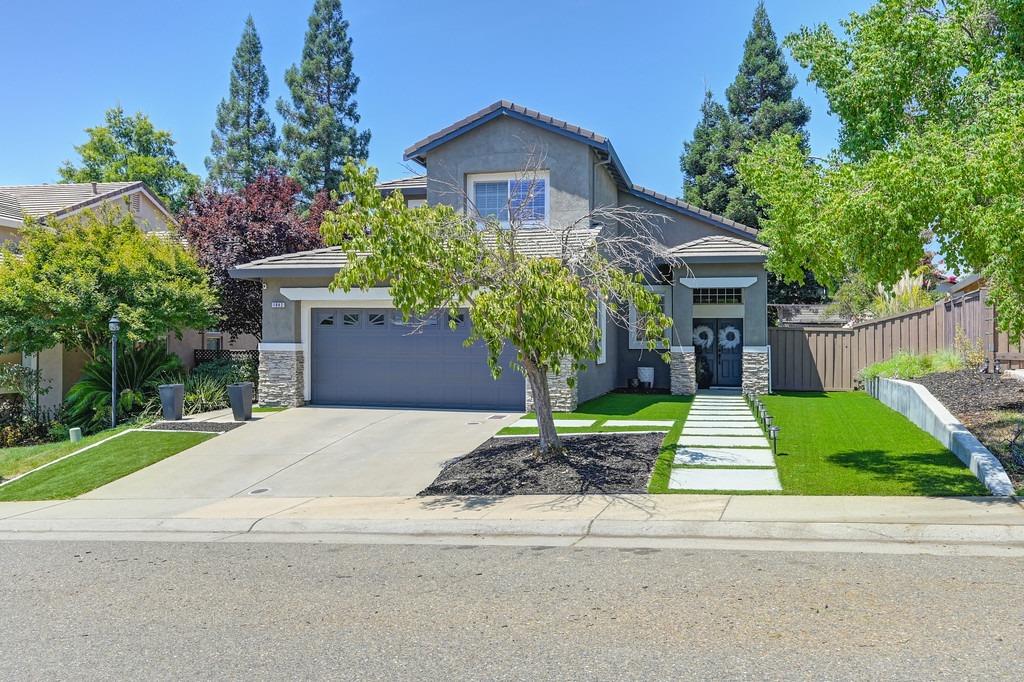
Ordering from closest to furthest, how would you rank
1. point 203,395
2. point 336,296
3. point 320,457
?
point 320,457 → point 336,296 → point 203,395

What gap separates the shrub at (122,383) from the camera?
59.1 ft

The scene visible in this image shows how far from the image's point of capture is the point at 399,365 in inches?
701

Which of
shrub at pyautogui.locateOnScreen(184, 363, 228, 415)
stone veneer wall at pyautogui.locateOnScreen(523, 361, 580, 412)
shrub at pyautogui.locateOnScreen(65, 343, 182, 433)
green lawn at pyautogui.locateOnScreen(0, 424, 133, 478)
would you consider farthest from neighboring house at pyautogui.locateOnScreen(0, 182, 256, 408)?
stone veneer wall at pyautogui.locateOnScreen(523, 361, 580, 412)

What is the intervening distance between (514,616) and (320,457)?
8117 millimetres

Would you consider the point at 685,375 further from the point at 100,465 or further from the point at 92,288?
the point at 92,288

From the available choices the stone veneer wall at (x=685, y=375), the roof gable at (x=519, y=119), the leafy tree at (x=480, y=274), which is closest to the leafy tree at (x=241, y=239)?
the roof gable at (x=519, y=119)

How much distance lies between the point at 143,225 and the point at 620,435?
52.9ft

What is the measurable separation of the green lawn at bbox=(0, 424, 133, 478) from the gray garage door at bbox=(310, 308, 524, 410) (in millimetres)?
4336

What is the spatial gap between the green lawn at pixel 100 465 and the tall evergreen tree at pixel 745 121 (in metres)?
28.8

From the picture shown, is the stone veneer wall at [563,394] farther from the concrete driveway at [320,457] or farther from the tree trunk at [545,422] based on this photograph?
Result: the tree trunk at [545,422]

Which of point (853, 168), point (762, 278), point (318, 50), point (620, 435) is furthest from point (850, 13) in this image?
point (318, 50)

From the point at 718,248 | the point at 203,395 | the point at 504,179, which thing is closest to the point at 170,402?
the point at 203,395

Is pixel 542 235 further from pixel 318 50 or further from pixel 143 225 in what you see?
pixel 318 50

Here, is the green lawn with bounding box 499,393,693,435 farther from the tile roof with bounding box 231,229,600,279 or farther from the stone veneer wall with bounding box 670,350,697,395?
the tile roof with bounding box 231,229,600,279
